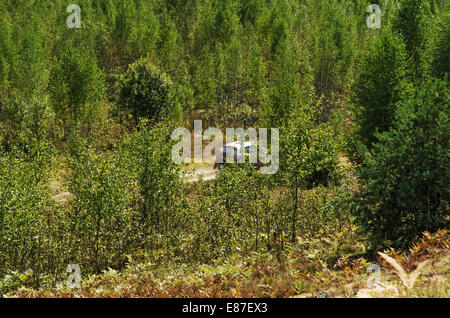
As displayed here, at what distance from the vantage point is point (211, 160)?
43.8m

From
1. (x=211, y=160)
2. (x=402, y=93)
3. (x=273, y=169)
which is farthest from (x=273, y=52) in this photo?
(x=273, y=169)

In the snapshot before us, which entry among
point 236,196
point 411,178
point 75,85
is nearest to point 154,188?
point 236,196

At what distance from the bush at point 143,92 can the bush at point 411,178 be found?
25.7 metres

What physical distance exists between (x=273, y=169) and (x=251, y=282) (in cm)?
1214

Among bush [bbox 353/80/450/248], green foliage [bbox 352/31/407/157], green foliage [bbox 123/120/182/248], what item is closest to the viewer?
bush [bbox 353/80/450/248]

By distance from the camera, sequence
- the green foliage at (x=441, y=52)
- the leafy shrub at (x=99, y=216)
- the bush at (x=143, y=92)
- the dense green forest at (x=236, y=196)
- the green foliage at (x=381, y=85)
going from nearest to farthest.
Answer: the dense green forest at (x=236, y=196) → the leafy shrub at (x=99, y=216) → the green foliage at (x=381, y=85) → the green foliage at (x=441, y=52) → the bush at (x=143, y=92)

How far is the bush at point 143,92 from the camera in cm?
3722

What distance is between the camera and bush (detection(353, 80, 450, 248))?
13.8m

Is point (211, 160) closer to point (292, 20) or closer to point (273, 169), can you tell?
point (273, 169)

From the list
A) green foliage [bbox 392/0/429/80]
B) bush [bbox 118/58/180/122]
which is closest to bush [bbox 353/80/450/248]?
green foliage [bbox 392/0/429/80]

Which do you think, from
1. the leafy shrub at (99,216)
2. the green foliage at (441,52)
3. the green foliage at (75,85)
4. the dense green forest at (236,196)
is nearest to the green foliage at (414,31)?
the dense green forest at (236,196)

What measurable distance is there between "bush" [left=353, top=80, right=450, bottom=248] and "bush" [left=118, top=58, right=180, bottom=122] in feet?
84.4

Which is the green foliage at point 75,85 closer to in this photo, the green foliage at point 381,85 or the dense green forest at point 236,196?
the dense green forest at point 236,196

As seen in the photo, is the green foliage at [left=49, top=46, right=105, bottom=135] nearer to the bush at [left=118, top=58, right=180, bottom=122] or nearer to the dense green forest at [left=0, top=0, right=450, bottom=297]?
the dense green forest at [left=0, top=0, right=450, bottom=297]
